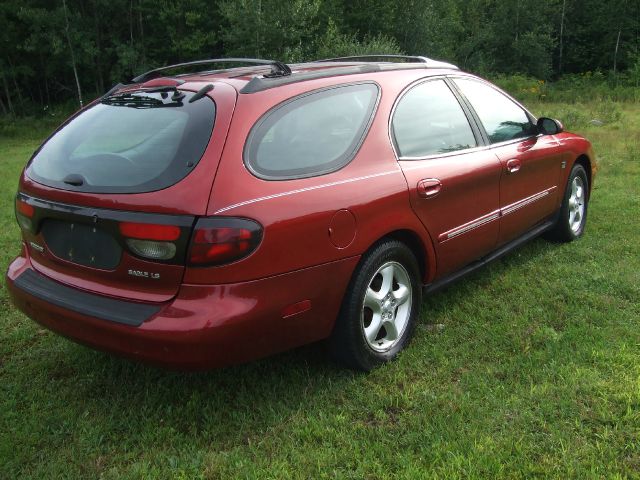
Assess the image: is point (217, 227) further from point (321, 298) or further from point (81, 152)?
point (81, 152)

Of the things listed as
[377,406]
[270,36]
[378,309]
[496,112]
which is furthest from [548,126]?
[270,36]

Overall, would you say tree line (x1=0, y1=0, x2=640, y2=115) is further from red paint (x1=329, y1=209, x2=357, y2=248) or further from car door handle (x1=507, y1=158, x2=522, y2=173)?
red paint (x1=329, y1=209, x2=357, y2=248)

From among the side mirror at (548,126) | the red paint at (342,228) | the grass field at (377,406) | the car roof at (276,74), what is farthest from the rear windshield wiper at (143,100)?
the side mirror at (548,126)

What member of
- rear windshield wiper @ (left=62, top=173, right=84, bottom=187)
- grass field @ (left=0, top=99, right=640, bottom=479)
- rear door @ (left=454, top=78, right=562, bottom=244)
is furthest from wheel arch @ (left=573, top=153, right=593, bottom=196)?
rear windshield wiper @ (left=62, top=173, right=84, bottom=187)

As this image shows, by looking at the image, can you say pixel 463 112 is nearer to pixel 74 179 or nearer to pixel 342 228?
pixel 342 228

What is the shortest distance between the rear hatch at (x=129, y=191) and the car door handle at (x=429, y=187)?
1.17 m

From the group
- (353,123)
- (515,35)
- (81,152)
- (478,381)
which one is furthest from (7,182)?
(515,35)

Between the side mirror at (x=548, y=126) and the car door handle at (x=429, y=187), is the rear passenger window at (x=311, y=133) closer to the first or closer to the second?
the car door handle at (x=429, y=187)

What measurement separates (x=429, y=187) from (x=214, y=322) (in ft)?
5.02

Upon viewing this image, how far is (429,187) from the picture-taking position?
328 centimetres

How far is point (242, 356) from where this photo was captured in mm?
2533

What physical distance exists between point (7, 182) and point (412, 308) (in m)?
8.93

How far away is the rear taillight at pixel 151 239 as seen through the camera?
2371mm

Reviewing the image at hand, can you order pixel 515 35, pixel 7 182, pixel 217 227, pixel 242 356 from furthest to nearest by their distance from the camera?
pixel 515 35 → pixel 7 182 → pixel 242 356 → pixel 217 227
